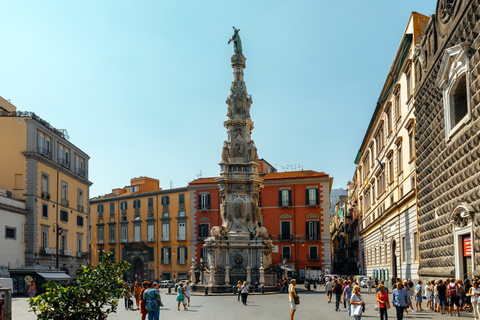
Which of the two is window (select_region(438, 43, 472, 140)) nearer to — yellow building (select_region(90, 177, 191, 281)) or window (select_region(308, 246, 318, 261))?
window (select_region(308, 246, 318, 261))

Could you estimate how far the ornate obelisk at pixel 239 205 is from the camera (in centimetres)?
4119

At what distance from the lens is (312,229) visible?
218 feet

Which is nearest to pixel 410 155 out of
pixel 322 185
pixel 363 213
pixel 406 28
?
pixel 406 28

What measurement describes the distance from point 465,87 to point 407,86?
11128 mm

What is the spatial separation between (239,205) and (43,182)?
63.5 ft

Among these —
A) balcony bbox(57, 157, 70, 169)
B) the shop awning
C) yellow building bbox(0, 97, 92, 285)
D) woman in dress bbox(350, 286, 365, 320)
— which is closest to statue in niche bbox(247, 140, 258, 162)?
the shop awning

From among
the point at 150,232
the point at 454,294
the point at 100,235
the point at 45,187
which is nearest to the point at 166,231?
the point at 150,232

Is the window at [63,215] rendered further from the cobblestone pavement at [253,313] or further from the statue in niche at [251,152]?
the cobblestone pavement at [253,313]

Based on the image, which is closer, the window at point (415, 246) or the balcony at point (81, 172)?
the window at point (415, 246)

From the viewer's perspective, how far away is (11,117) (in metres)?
49.3

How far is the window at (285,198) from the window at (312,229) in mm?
3301

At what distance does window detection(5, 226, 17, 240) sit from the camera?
45206 mm

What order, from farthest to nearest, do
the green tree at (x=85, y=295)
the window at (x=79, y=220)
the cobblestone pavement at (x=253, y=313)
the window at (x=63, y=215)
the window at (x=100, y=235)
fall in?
1. the window at (x=100, y=235)
2. the window at (x=79, y=220)
3. the window at (x=63, y=215)
4. the cobblestone pavement at (x=253, y=313)
5. the green tree at (x=85, y=295)

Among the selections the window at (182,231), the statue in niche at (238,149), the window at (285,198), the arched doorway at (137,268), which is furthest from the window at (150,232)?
the statue in niche at (238,149)
